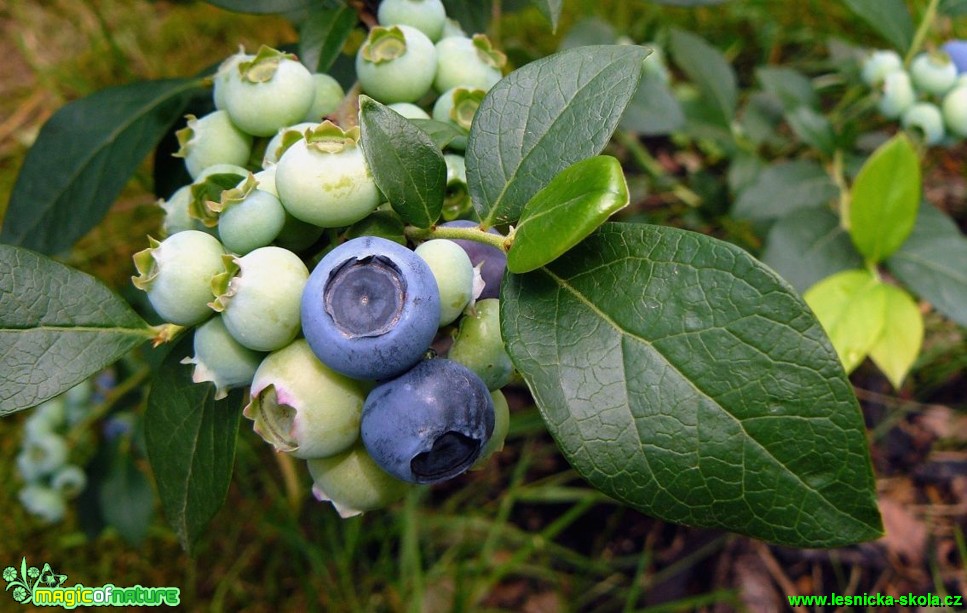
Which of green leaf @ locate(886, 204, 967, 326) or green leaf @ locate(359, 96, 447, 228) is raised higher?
green leaf @ locate(359, 96, 447, 228)

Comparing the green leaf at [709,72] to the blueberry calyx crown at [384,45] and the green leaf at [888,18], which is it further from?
the blueberry calyx crown at [384,45]

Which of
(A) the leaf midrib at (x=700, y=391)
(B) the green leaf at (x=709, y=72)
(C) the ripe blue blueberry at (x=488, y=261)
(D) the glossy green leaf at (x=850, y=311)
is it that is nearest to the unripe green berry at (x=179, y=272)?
(C) the ripe blue blueberry at (x=488, y=261)

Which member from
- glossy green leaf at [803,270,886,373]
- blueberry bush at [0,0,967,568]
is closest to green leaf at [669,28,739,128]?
glossy green leaf at [803,270,886,373]

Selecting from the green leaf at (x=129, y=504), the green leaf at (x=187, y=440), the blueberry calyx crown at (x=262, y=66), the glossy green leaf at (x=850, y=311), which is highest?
the blueberry calyx crown at (x=262, y=66)

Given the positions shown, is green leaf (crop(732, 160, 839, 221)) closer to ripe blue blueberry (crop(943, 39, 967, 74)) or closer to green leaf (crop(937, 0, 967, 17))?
ripe blue blueberry (crop(943, 39, 967, 74))

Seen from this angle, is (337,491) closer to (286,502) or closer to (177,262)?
(177,262)

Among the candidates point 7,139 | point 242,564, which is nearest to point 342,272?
point 242,564

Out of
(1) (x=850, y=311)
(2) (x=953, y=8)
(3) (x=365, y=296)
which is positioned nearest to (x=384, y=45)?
(3) (x=365, y=296)
